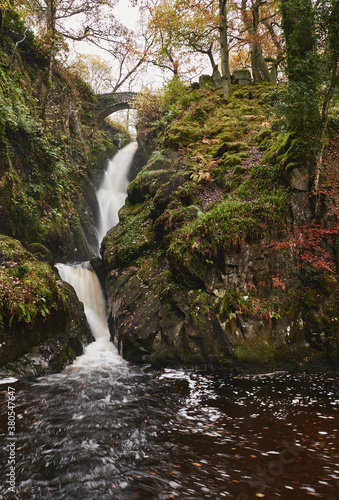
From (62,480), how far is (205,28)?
18.0 m

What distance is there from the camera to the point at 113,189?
1970 cm

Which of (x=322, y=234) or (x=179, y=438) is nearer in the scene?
(x=179, y=438)

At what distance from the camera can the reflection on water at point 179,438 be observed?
106 inches

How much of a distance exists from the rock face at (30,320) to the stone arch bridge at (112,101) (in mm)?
18110

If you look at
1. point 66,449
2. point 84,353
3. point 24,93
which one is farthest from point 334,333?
point 24,93

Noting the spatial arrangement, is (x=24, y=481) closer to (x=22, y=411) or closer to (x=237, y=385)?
(x=22, y=411)

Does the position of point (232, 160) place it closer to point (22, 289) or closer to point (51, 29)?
point (22, 289)

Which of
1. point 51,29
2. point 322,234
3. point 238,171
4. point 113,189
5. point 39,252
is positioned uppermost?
point 51,29

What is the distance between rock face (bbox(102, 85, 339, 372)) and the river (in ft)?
2.17

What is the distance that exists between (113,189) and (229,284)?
15.5 meters

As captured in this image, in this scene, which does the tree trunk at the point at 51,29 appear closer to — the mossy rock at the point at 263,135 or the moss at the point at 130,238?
the moss at the point at 130,238

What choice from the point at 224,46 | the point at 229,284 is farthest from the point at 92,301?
the point at 224,46

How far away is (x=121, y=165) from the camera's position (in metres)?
22.2

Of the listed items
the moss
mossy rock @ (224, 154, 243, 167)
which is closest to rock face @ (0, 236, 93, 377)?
the moss
